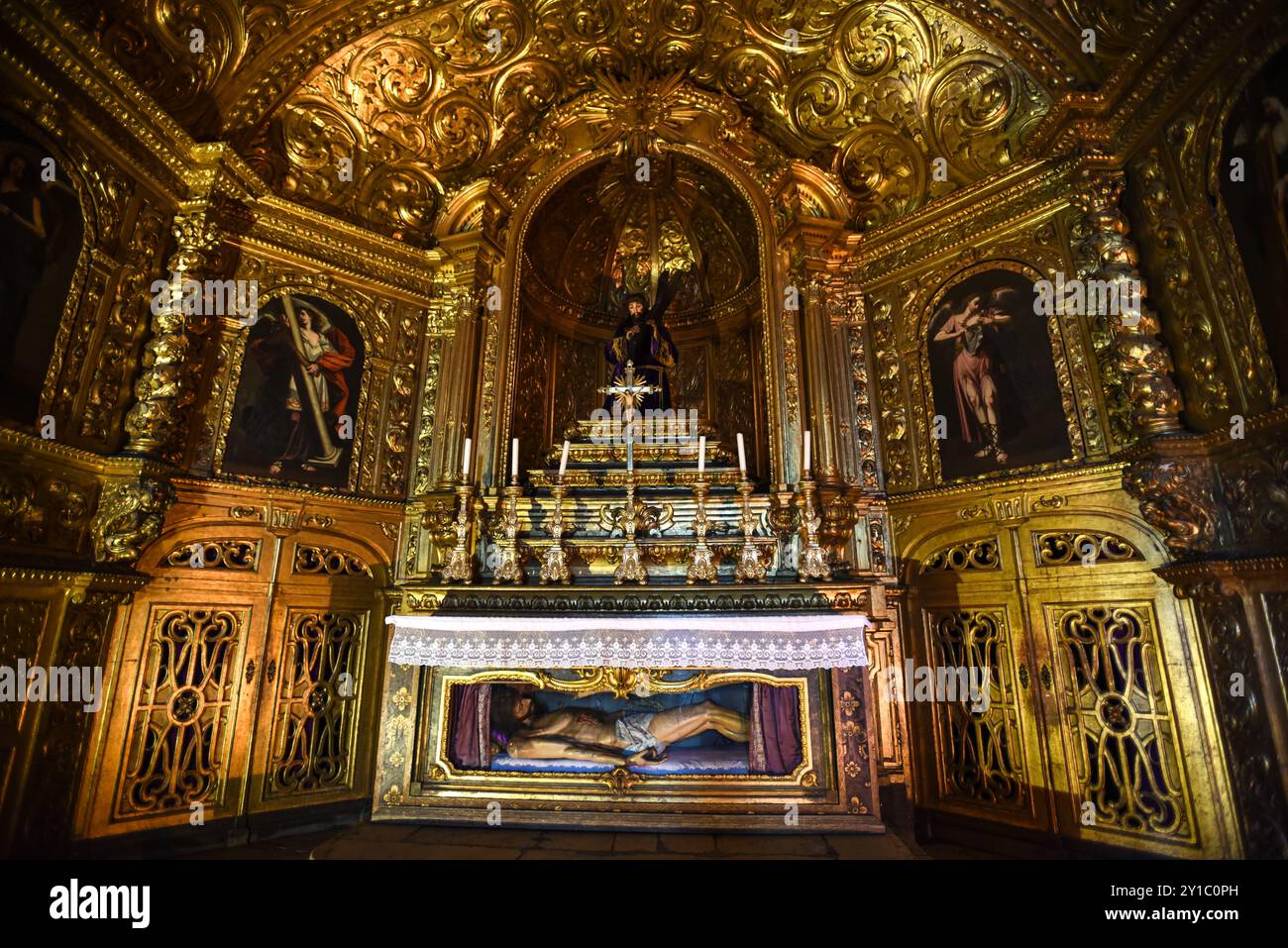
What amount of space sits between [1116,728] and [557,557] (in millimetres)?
5100

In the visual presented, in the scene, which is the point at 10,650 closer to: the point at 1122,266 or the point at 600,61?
the point at 600,61

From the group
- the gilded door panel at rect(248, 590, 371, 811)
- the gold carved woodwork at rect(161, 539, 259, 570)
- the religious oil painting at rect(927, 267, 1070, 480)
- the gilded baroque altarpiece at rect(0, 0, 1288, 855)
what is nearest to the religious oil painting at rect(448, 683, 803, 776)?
the gilded baroque altarpiece at rect(0, 0, 1288, 855)

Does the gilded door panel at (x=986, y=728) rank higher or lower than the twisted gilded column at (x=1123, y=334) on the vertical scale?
lower

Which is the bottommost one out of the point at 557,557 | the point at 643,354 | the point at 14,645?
the point at 14,645

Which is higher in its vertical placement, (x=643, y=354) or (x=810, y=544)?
(x=643, y=354)

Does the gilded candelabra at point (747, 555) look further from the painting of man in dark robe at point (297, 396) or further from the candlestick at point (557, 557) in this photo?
the painting of man in dark robe at point (297, 396)

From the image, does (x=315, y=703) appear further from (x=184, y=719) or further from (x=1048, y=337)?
(x=1048, y=337)

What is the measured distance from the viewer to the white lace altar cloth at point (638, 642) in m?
4.75

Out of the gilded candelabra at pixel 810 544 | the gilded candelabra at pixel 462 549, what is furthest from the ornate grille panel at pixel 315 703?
the gilded candelabra at pixel 810 544

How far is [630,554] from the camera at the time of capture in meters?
5.79

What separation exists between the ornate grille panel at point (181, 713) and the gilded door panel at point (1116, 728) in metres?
7.60

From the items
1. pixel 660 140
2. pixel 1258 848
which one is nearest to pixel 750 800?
pixel 1258 848

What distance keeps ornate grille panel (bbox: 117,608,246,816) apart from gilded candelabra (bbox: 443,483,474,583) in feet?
6.61

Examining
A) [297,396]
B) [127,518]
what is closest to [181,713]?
[127,518]
